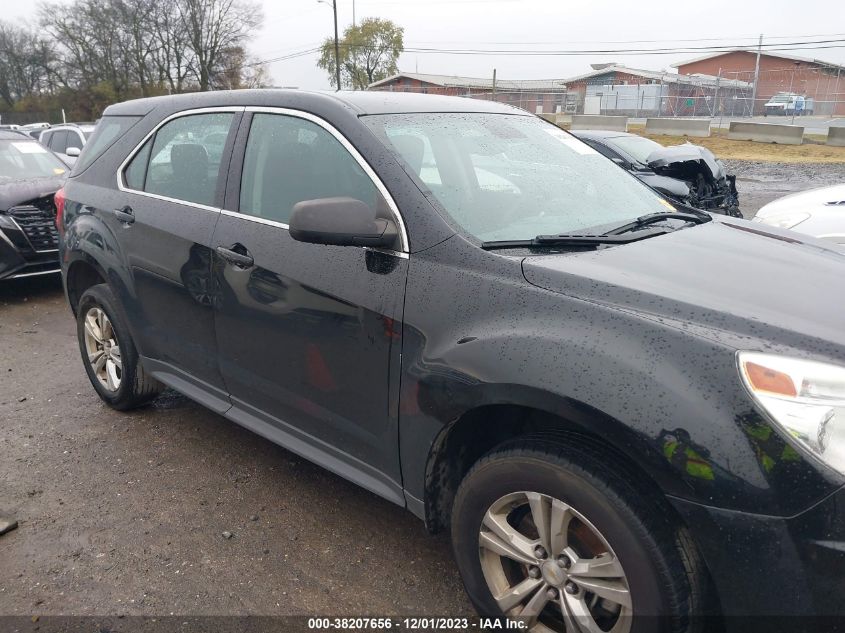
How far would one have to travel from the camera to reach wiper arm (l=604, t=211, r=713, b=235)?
102 inches

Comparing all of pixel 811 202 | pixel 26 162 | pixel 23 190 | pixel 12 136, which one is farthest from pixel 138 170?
pixel 12 136

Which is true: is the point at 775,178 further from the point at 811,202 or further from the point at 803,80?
the point at 803,80

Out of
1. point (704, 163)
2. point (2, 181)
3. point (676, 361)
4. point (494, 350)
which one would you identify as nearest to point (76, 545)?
point (494, 350)

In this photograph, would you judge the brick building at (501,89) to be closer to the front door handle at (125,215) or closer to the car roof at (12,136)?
the car roof at (12,136)

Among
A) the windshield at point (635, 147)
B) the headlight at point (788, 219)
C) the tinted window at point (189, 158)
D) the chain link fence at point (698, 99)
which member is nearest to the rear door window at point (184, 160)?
the tinted window at point (189, 158)

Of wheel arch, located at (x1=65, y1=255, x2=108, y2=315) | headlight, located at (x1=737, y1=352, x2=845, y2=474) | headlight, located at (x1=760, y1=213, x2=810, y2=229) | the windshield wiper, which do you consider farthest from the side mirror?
headlight, located at (x1=760, y1=213, x2=810, y2=229)

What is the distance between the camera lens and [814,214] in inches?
201

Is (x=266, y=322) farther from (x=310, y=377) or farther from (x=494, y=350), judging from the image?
(x=494, y=350)

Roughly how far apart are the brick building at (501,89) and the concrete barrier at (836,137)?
430 inches

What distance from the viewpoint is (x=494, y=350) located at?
2.03 meters

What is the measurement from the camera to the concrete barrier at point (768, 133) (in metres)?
24.6

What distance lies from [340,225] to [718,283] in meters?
1.22

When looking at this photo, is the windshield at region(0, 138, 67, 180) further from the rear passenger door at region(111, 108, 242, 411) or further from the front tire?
the front tire

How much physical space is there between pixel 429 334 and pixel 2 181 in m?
6.76
